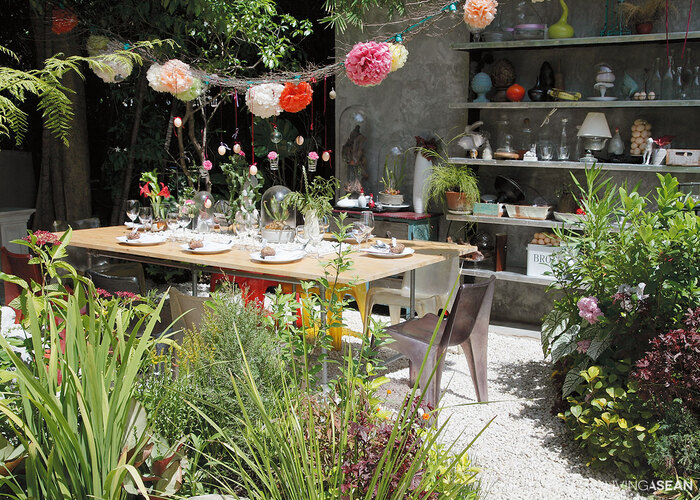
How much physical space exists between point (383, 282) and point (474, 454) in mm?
2239

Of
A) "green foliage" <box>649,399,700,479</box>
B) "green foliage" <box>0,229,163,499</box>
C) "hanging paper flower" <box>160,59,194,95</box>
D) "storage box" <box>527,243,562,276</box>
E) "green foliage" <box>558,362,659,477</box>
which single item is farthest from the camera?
"storage box" <box>527,243,562,276</box>

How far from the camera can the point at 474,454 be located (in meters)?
3.04

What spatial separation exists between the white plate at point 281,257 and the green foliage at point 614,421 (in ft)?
5.13

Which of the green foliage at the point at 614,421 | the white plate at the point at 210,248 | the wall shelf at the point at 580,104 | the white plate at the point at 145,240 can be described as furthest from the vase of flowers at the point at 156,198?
the green foliage at the point at 614,421

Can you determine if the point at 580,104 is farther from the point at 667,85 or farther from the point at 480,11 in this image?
the point at 480,11

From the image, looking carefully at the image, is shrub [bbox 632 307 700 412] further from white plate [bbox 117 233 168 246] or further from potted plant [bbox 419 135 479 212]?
white plate [bbox 117 233 168 246]

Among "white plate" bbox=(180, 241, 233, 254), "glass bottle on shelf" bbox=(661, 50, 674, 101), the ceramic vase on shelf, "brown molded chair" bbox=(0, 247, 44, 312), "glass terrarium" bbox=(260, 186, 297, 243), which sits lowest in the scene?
"brown molded chair" bbox=(0, 247, 44, 312)

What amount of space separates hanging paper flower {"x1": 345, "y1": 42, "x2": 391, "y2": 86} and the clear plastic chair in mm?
1236

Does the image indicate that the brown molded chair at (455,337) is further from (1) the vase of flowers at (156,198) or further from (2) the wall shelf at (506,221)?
(1) the vase of flowers at (156,198)

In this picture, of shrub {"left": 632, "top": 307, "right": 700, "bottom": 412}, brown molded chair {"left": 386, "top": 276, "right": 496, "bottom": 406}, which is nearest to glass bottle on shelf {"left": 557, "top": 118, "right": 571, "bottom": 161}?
brown molded chair {"left": 386, "top": 276, "right": 496, "bottom": 406}

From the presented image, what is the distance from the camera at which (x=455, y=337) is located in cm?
335

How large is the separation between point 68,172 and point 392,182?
9.68 feet

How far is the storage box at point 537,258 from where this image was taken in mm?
4934

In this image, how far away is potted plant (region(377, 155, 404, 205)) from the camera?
5570 millimetres
